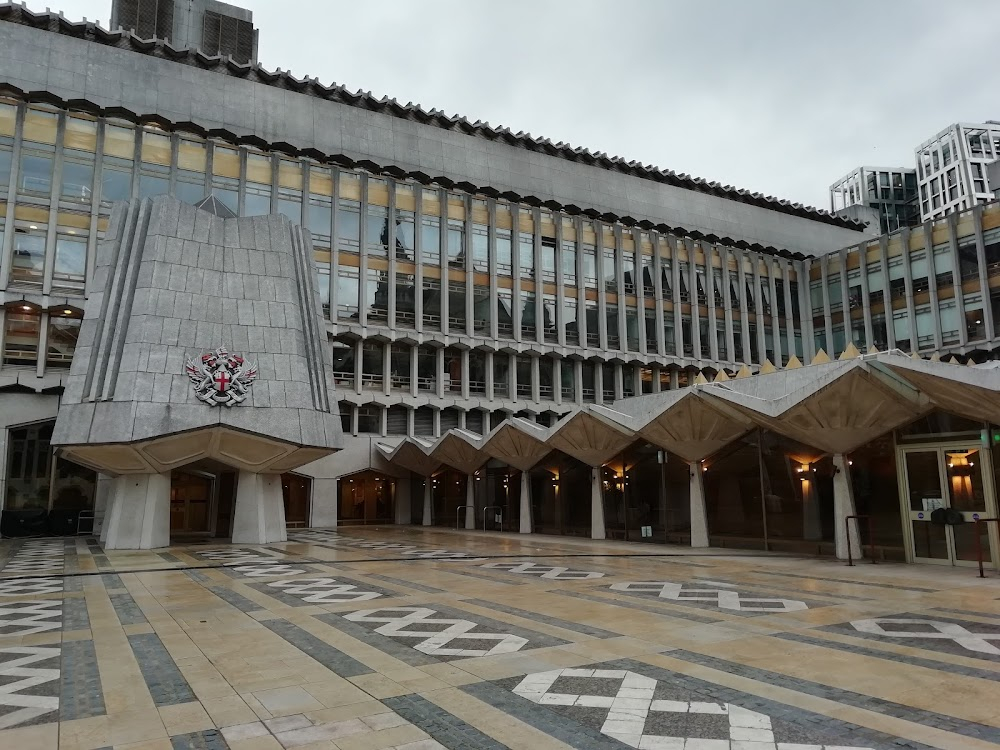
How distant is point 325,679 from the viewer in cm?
730

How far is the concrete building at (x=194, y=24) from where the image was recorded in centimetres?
4688

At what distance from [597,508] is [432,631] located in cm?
2033

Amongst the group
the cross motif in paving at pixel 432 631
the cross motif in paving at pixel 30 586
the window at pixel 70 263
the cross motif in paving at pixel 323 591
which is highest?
the window at pixel 70 263

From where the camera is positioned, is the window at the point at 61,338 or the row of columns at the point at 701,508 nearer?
the row of columns at the point at 701,508

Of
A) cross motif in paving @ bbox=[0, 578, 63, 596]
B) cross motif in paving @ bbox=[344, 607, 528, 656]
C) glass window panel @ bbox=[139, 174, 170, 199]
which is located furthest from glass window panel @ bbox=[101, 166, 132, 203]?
cross motif in paving @ bbox=[344, 607, 528, 656]

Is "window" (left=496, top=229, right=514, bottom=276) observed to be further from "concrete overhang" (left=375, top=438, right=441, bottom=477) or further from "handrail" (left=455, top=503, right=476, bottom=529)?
"handrail" (left=455, top=503, right=476, bottom=529)

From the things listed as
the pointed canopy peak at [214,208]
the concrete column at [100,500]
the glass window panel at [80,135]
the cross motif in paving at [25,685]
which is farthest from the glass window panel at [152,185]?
the cross motif in paving at [25,685]

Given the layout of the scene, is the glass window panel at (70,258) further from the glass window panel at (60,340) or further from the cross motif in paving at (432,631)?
the cross motif in paving at (432,631)

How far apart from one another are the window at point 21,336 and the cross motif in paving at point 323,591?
2829 centimetres

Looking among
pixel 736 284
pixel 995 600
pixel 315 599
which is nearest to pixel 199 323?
pixel 315 599

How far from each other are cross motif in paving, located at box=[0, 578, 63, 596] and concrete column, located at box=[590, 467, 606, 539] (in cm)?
1893

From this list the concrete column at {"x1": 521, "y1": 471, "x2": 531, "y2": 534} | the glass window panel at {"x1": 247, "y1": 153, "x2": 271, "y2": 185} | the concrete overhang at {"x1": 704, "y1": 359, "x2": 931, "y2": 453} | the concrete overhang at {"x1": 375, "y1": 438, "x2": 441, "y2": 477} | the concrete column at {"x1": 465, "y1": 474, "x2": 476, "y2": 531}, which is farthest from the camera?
the glass window panel at {"x1": 247, "y1": 153, "x2": 271, "y2": 185}

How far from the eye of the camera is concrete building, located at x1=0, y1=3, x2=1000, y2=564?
22.7m

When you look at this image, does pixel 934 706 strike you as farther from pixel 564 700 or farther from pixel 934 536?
pixel 934 536
